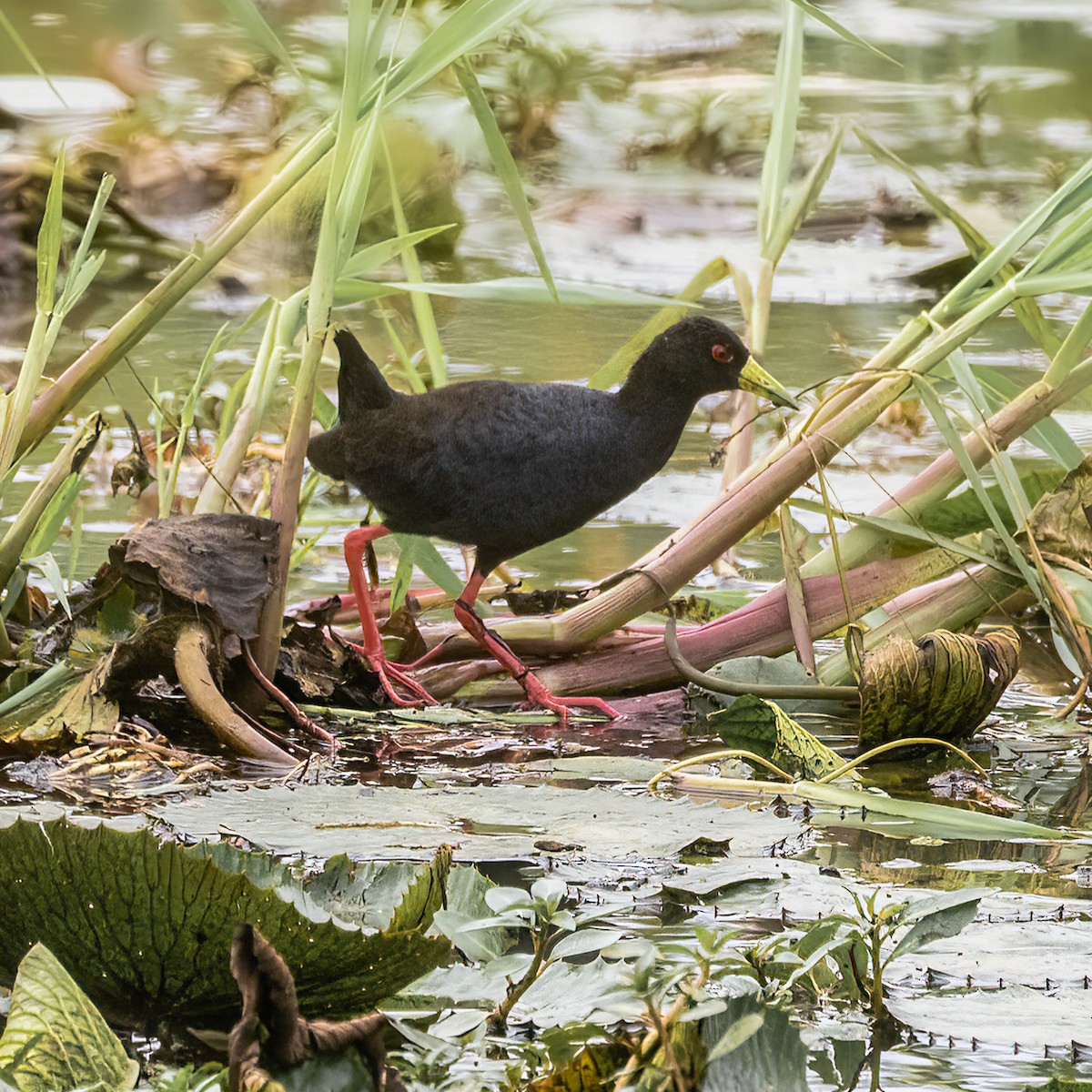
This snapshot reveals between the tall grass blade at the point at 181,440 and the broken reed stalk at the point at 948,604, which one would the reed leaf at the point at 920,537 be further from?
the tall grass blade at the point at 181,440

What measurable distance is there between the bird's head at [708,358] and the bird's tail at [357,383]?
21.6 inches

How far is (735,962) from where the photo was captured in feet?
4.75

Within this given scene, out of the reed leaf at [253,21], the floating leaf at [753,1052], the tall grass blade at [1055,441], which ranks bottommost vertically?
the tall grass blade at [1055,441]

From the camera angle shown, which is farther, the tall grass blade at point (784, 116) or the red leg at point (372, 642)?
the tall grass blade at point (784, 116)

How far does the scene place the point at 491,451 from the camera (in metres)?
2.92

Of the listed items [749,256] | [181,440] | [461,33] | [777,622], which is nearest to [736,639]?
[777,622]

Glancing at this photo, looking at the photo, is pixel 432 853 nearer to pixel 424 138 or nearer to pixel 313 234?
pixel 313 234

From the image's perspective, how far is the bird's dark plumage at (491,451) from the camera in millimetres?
2910

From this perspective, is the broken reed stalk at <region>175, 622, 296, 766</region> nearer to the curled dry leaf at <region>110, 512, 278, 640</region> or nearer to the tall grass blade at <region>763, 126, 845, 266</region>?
the curled dry leaf at <region>110, 512, 278, 640</region>

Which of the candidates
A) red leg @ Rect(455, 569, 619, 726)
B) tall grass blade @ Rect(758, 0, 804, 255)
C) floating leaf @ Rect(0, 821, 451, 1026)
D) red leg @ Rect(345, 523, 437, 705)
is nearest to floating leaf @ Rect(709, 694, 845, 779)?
red leg @ Rect(455, 569, 619, 726)

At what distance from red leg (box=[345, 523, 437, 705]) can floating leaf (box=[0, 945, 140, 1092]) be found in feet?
4.88

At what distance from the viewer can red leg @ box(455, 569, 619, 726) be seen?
9.48ft

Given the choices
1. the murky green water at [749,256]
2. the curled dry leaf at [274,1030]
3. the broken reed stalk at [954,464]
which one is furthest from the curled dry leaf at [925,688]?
the curled dry leaf at [274,1030]

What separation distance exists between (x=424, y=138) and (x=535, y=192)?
526mm
